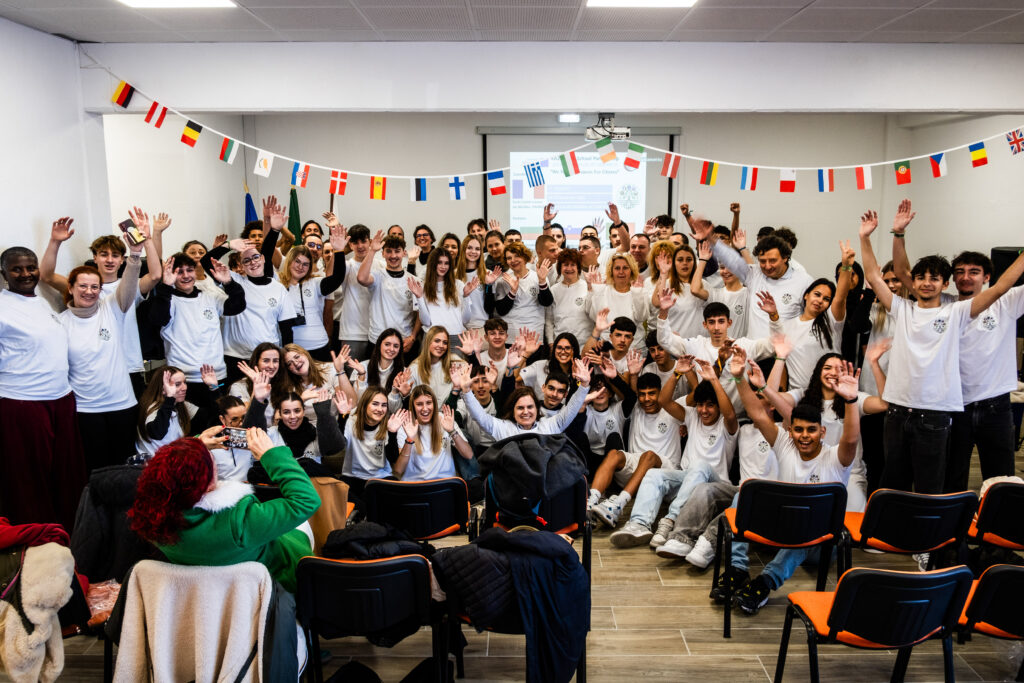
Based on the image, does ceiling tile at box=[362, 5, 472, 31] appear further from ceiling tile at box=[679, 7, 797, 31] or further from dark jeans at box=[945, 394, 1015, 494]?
dark jeans at box=[945, 394, 1015, 494]

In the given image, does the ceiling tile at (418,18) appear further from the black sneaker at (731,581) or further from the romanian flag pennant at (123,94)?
the black sneaker at (731,581)

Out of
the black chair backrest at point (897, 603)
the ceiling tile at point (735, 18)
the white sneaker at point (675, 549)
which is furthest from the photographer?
the ceiling tile at point (735, 18)

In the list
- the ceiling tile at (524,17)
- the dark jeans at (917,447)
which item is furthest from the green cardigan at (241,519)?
the ceiling tile at (524,17)

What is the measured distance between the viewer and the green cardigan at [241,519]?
207cm

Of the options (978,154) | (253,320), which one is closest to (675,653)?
(253,320)

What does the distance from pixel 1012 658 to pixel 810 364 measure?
193 cm

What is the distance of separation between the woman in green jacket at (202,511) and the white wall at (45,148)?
336cm

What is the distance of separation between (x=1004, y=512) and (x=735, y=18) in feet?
10.6

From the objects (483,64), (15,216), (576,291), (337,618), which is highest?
(483,64)

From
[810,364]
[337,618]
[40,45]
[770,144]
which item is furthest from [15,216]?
[770,144]

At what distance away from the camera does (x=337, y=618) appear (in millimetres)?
2459

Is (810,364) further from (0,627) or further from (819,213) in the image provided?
(819,213)

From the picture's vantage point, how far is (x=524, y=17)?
465 cm

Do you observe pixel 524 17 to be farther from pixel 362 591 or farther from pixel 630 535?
pixel 362 591
